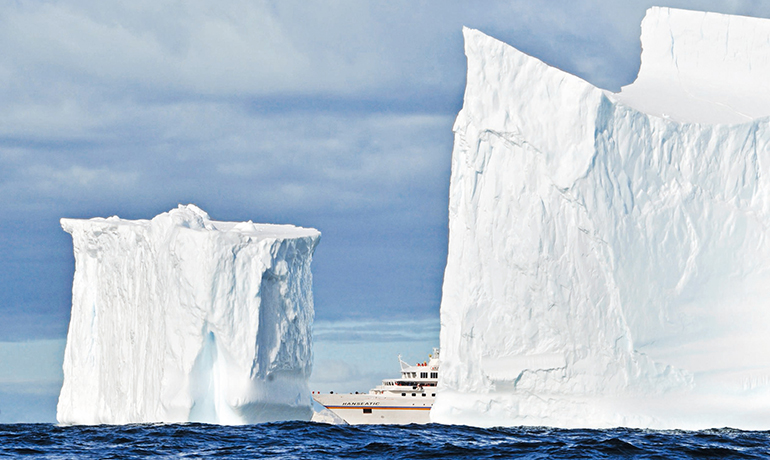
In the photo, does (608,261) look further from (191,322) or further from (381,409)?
(381,409)

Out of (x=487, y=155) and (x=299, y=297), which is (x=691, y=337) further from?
(x=299, y=297)

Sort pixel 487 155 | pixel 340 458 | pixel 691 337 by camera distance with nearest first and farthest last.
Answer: pixel 340 458 → pixel 691 337 → pixel 487 155

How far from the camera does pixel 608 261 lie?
2019 cm

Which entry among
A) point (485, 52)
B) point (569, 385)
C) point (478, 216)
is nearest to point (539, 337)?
point (569, 385)

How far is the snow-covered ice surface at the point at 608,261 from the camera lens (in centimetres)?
1980

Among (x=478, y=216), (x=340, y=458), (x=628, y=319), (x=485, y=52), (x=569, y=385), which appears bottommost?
(x=340, y=458)

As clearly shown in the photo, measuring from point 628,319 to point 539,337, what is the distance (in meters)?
1.78

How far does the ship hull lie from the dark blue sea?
57.3ft

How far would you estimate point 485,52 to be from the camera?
71.6ft

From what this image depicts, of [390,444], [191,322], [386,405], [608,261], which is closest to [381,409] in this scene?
[386,405]

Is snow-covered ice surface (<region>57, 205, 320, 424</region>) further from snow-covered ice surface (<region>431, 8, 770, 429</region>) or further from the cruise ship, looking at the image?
the cruise ship

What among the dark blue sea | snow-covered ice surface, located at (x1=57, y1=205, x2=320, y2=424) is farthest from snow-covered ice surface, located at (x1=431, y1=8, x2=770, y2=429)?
snow-covered ice surface, located at (x1=57, y1=205, x2=320, y2=424)

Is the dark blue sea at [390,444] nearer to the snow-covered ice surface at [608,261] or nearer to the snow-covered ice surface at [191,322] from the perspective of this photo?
the snow-covered ice surface at [608,261]

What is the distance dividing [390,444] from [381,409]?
21.8 meters
